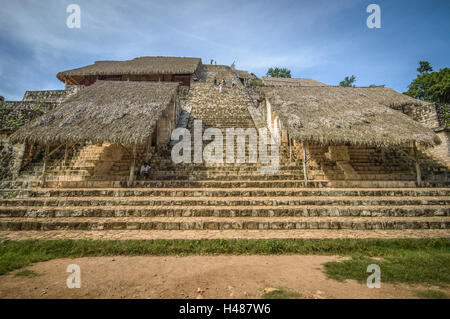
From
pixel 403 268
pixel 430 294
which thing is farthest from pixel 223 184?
pixel 430 294

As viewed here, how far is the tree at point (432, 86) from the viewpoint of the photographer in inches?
682

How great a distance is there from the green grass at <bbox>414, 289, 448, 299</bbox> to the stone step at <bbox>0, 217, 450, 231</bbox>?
2245mm

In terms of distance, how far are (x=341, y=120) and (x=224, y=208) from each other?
6.30 meters

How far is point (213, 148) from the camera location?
9.16 m

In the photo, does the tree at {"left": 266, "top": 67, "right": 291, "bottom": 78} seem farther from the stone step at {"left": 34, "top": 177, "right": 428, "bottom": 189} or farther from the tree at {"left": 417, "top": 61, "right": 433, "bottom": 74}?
the stone step at {"left": 34, "top": 177, "right": 428, "bottom": 189}

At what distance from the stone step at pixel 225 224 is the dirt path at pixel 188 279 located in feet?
3.91

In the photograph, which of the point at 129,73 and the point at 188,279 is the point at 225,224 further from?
the point at 129,73

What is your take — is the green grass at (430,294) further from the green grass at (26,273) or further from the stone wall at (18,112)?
the stone wall at (18,112)

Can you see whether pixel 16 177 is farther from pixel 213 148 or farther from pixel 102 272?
pixel 102 272

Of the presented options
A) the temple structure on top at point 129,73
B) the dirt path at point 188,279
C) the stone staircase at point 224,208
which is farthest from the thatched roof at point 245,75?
the dirt path at point 188,279

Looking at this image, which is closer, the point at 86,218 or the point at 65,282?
the point at 65,282

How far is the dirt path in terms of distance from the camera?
2168mm
